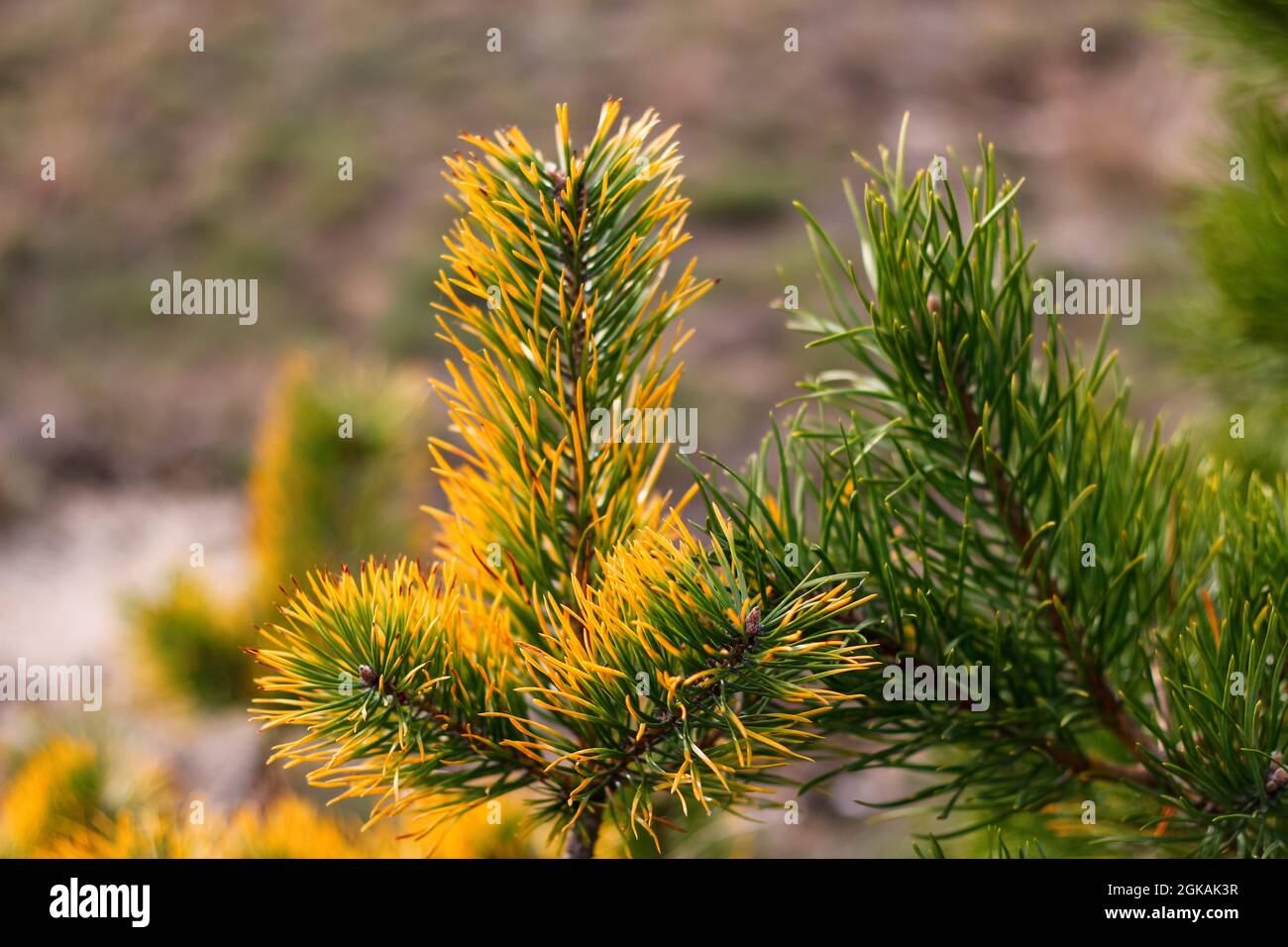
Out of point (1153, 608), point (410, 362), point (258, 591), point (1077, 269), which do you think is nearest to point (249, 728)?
point (258, 591)

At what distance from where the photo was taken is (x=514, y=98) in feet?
17.5

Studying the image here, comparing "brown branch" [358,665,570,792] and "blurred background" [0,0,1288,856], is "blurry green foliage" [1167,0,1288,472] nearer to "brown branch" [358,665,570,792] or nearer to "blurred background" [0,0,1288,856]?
"brown branch" [358,665,570,792]

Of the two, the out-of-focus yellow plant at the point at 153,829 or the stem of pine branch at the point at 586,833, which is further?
the out-of-focus yellow plant at the point at 153,829

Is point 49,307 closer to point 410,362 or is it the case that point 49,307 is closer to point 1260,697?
point 410,362

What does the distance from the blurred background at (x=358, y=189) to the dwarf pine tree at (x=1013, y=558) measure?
1320mm

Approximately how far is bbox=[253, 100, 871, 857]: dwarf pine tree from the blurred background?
50.0 inches

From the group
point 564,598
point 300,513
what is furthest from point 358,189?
point 564,598

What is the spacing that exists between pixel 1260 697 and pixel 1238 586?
2.2 inches

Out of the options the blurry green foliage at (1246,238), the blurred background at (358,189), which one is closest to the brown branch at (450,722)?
the blurry green foliage at (1246,238)

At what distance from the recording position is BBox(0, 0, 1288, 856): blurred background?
142 inches

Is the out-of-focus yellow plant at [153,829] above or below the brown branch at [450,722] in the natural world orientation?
below

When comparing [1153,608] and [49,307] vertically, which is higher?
[49,307]

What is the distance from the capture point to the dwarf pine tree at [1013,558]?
453mm

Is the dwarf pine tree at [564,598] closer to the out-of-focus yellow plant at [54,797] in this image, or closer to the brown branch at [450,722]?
the brown branch at [450,722]
